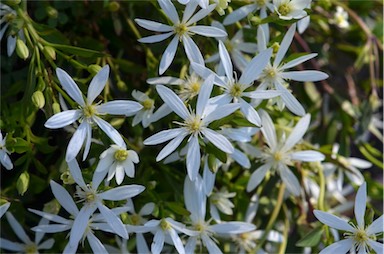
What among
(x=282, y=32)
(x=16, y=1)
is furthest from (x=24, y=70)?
(x=282, y=32)

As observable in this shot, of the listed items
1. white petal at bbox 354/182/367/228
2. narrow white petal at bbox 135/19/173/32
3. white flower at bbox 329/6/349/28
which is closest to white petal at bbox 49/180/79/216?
narrow white petal at bbox 135/19/173/32

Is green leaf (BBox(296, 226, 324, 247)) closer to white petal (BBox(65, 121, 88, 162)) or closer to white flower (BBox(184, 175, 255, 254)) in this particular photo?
white flower (BBox(184, 175, 255, 254))

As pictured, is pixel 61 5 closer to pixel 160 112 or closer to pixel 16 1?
pixel 16 1

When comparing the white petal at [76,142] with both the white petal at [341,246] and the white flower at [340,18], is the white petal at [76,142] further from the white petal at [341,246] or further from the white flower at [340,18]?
the white flower at [340,18]

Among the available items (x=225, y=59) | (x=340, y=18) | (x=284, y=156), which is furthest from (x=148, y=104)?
(x=340, y=18)

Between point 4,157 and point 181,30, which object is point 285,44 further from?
point 4,157

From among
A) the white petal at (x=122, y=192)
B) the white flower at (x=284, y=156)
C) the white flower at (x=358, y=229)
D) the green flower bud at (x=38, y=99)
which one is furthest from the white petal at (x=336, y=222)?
the green flower bud at (x=38, y=99)

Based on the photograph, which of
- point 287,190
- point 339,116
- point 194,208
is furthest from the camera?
point 339,116
